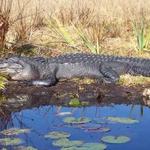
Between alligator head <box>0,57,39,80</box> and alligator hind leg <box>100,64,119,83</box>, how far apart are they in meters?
1.10

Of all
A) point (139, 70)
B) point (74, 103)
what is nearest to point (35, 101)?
point (74, 103)

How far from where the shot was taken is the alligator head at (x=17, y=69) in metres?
8.49

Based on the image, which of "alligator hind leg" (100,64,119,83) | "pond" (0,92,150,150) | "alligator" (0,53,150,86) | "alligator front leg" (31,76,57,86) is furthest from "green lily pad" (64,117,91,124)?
"alligator" (0,53,150,86)

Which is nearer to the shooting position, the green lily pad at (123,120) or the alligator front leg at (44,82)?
the green lily pad at (123,120)

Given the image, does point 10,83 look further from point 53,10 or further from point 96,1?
point 96,1

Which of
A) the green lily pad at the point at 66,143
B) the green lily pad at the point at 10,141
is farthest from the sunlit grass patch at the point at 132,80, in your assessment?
the green lily pad at the point at 10,141

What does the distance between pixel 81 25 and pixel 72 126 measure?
555cm

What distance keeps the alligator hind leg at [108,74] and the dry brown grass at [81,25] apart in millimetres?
1418

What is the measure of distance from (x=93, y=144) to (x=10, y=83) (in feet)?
10.5

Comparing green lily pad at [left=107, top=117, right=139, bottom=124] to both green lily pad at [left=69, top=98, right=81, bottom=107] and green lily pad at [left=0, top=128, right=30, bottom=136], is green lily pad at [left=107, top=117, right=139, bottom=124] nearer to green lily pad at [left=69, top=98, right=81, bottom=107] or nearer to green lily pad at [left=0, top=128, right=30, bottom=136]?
green lily pad at [left=69, top=98, right=81, bottom=107]

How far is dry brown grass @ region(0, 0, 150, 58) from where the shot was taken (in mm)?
10516

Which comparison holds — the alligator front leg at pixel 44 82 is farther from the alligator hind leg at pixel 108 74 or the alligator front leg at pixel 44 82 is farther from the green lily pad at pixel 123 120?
the green lily pad at pixel 123 120

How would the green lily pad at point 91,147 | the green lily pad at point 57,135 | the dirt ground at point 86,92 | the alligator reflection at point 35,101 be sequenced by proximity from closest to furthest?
1. the green lily pad at point 91,147
2. the green lily pad at point 57,135
3. the alligator reflection at point 35,101
4. the dirt ground at point 86,92

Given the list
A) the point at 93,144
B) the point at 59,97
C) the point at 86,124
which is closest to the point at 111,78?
the point at 59,97
